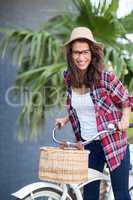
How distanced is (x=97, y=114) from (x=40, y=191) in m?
0.56

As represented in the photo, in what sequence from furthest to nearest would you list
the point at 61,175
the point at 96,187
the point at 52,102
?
the point at 52,102 → the point at 96,187 → the point at 61,175

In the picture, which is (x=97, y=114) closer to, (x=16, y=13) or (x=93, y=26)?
(x=93, y=26)

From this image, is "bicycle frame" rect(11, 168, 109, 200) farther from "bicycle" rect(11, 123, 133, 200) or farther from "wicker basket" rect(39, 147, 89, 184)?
"wicker basket" rect(39, 147, 89, 184)

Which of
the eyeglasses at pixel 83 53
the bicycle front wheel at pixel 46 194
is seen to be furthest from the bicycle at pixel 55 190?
the eyeglasses at pixel 83 53

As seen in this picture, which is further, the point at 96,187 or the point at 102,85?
the point at 96,187

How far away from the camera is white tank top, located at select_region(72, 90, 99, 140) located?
9.82 feet

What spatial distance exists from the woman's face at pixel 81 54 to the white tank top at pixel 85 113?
0.17m

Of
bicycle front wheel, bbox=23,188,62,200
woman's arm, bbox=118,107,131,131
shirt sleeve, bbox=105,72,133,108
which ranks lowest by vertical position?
bicycle front wheel, bbox=23,188,62,200

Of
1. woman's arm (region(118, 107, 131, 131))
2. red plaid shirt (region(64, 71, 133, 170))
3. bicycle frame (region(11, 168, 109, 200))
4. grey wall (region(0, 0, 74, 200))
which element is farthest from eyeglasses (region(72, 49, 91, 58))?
grey wall (region(0, 0, 74, 200))

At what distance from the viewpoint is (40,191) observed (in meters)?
2.96

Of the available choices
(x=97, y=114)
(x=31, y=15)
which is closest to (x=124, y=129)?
(x=97, y=114)

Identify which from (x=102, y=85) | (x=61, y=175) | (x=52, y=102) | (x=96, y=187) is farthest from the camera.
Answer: (x=52, y=102)

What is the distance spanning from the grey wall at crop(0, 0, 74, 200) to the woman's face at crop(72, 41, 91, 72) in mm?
1688

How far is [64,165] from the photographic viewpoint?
2768mm
